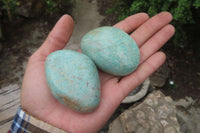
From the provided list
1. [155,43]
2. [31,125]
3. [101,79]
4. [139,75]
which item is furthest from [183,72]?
[31,125]

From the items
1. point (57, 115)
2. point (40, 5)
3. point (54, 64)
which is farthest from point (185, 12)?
point (40, 5)

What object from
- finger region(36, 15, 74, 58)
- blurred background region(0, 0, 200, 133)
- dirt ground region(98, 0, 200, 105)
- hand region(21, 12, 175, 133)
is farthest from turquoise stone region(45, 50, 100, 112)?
dirt ground region(98, 0, 200, 105)

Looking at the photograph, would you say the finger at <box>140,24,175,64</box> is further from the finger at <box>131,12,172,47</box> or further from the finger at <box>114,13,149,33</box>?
the finger at <box>114,13,149,33</box>

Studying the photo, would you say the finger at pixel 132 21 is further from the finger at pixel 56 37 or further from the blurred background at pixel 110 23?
the finger at pixel 56 37

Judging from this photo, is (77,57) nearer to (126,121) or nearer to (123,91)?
(123,91)

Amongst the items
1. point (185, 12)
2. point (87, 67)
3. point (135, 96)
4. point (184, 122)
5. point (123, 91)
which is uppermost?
point (87, 67)

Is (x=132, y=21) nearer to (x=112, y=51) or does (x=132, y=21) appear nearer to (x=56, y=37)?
(x=112, y=51)

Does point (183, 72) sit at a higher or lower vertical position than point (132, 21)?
lower
